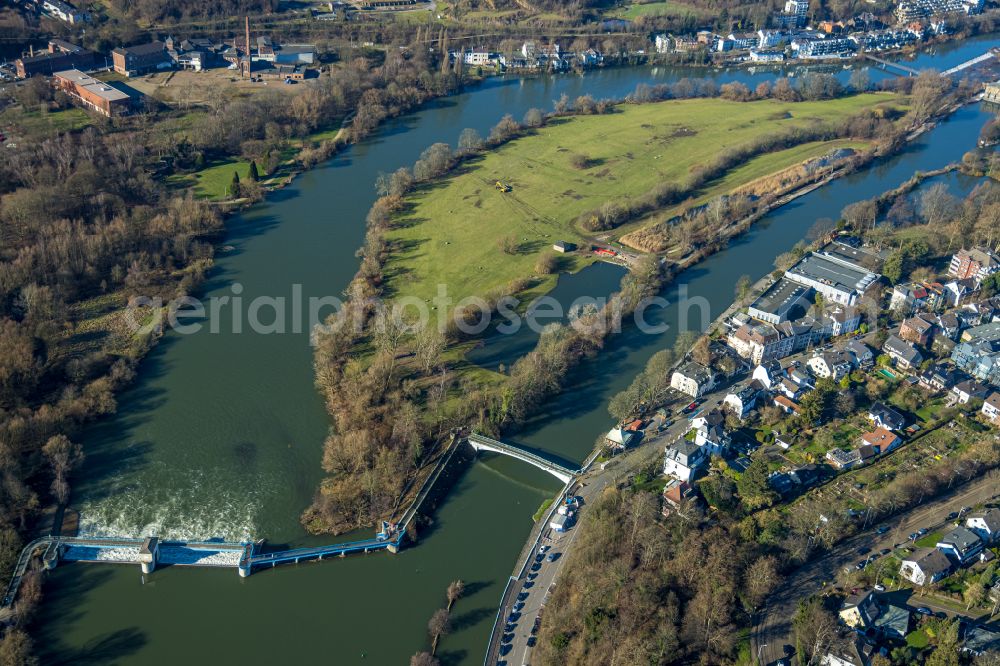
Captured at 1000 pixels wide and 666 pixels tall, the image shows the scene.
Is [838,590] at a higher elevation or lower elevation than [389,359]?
lower

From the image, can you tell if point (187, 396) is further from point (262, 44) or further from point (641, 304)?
point (262, 44)

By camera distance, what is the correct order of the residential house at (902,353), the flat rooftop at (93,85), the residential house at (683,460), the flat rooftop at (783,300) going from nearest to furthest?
the residential house at (683,460)
the residential house at (902,353)
the flat rooftop at (783,300)
the flat rooftop at (93,85)

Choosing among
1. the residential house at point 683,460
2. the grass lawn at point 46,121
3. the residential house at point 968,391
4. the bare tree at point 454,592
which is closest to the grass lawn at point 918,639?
the residential house at point 683,460

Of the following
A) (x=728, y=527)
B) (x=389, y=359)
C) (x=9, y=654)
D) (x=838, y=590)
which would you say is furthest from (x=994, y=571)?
(x=9, y=654)

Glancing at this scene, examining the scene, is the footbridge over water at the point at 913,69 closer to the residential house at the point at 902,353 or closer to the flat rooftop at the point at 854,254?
the flat rooftop at the point at 854,254

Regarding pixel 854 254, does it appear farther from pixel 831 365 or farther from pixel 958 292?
pixel 831 365

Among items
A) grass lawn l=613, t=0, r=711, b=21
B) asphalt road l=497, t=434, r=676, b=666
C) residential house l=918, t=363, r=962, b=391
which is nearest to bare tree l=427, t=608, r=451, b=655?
asphalt road l=497, t=434, r=676, b=666

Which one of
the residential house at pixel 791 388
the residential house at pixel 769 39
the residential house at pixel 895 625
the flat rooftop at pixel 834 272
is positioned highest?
the residential house at pixel 769 39
